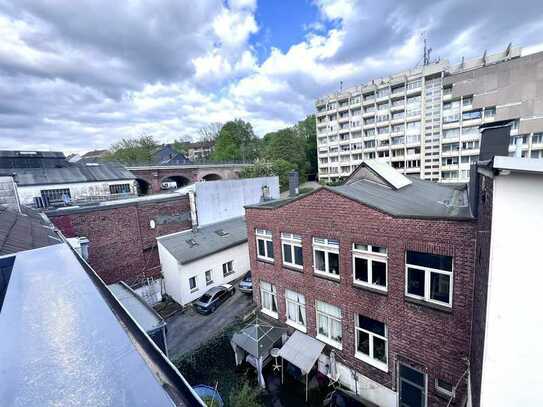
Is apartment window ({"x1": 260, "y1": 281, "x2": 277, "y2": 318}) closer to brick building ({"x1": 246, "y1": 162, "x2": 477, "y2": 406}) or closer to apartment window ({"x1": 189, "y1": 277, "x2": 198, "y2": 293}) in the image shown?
brick building ({"x1": 246, "y1": 162, "x2": 477, "y2": 406})

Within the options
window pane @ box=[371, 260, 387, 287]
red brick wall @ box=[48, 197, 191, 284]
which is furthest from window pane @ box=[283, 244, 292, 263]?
red brick wall @ box=[48, 197, 191, 284]

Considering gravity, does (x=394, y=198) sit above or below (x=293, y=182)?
below

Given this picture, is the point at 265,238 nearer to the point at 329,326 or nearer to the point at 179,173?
the point at 329,326

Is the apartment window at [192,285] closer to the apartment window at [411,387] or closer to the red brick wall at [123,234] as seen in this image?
the red brick wall at [123,234]

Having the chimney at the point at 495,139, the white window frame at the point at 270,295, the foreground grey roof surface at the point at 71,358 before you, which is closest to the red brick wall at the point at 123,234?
the white window frame at the point at 270,295

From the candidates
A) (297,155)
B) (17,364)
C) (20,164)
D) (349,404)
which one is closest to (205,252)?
(349,404)

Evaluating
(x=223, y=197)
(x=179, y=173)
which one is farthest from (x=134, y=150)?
(x=223, y=197)
